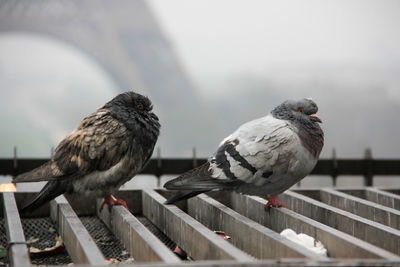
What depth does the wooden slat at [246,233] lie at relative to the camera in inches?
95.0

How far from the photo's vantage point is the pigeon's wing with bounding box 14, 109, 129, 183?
11.7 ft

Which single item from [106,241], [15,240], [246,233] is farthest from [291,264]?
[106,241]

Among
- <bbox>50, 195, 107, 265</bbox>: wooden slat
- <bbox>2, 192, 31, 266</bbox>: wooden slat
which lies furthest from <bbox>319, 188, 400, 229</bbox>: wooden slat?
<bbox>2, 192, 31, 266</bbox>: wooden slat

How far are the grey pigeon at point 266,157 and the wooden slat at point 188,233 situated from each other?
8.0 inches

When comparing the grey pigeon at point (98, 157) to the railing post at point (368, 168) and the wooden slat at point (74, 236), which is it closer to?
the wooden slat at point (74, 236)

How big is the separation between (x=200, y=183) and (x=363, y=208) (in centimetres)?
123

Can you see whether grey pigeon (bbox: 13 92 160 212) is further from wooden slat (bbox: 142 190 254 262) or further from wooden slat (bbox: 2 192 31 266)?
wooden slat (bbox: 142 190 254 262)

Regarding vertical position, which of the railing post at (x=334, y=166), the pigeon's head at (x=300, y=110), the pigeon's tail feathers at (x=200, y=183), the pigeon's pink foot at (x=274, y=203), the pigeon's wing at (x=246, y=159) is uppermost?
the pigeon's head at (x=300, y=110)

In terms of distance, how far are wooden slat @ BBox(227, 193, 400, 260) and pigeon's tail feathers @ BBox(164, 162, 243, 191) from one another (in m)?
0.35

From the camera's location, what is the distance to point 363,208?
149 inches

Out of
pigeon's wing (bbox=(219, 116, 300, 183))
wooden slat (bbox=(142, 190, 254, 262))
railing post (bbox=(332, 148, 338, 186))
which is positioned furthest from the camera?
railing post (bbox=(332, 148, 338, 186))

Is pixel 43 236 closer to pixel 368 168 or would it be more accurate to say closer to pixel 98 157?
pixel 98 157

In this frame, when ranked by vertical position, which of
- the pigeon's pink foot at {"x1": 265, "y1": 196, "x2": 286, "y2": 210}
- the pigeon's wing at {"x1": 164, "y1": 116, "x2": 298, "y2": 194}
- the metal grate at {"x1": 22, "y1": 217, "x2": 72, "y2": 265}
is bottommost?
the metal grate at {"x1": 22, "y1": 217, "x2": 72, "y2": 265}

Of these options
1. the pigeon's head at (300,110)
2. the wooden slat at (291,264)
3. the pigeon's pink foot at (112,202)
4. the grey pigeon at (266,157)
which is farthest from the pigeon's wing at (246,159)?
the wooden slat at (291,264)
